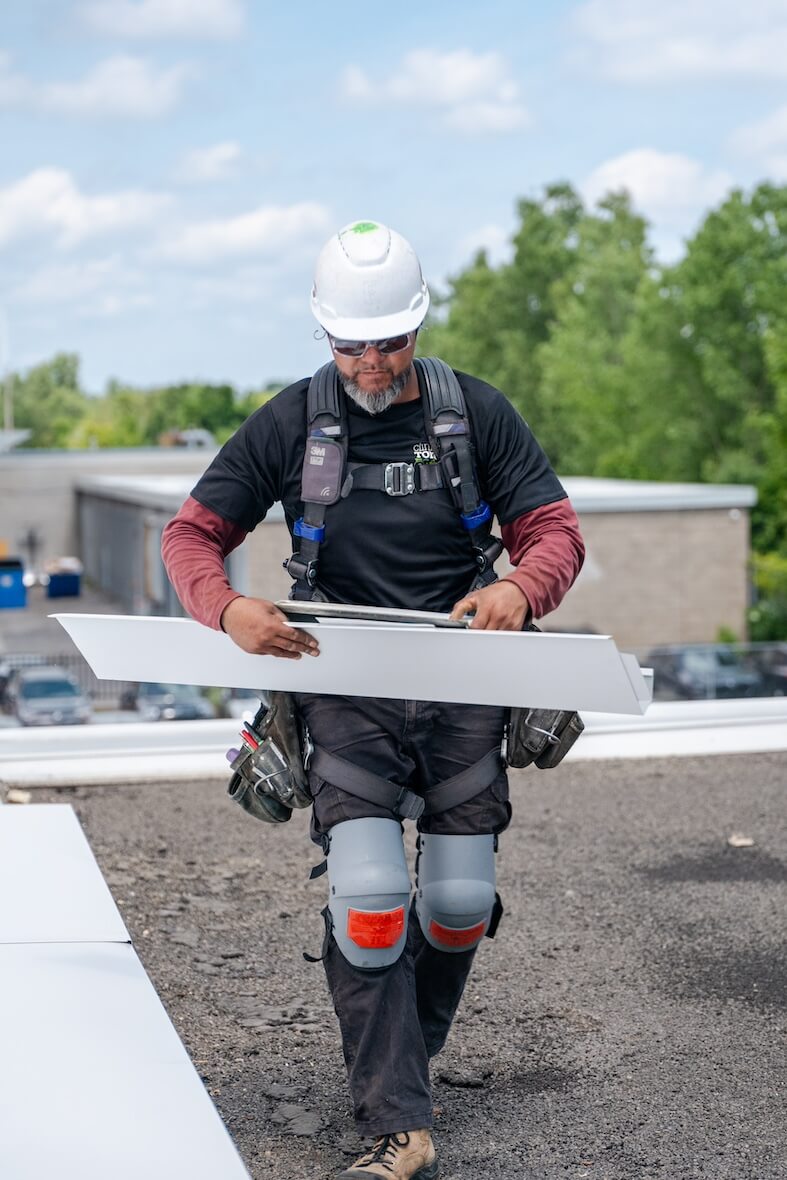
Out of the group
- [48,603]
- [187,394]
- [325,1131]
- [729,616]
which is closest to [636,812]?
[325,1131]

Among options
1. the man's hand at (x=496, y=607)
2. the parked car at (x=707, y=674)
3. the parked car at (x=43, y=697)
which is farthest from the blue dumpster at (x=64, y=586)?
the man's hand at (x=496, y=607)

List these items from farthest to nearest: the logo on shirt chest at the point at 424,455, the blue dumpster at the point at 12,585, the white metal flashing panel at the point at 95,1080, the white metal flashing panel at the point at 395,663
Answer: the blue dumpster at the point at 12,585 → the logo on shirt chest at the point at 424,455 → the white metal flashing panel at the point at 395,663 → the white metal flashing panel at the point at 95,1080

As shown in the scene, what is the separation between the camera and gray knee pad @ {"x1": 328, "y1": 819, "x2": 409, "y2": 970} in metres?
3.21

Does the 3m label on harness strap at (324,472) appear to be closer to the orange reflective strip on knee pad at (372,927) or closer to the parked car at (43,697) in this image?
the orange reflective strip on knee pad at (372,927)

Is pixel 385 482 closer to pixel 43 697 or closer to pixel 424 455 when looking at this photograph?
pixel 424 455

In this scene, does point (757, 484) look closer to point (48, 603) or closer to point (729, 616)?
point (729, 616)

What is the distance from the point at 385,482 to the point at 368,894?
2.67ft

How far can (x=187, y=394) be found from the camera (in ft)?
502

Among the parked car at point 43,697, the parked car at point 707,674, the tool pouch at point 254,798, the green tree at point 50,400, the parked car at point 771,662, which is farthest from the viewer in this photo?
the green tree at point 50,400

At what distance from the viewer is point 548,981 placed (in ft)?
14.9

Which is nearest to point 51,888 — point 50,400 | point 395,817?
point 395,817

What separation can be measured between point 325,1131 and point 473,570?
1.21 m

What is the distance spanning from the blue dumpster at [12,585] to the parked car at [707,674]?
12.7 ft

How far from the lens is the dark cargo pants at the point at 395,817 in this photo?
3.20m
